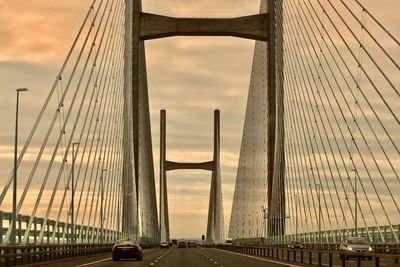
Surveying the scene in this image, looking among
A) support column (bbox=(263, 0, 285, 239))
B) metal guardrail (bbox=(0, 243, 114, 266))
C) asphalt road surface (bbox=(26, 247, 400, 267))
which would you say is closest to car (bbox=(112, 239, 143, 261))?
asphalt road surface (bbox=(26, 247, 400, 267))

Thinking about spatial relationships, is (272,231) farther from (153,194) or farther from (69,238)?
(153,194)

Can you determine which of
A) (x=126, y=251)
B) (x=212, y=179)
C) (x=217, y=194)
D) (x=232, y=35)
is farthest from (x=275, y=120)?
(x=212, y=179)

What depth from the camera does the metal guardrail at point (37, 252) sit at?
111 feet

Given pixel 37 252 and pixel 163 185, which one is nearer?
pixel 37 252

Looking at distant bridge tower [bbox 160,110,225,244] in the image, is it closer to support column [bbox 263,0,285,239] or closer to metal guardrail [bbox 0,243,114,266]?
support column [bbox 263,0,285,239]

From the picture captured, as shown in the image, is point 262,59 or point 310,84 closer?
point 310,84

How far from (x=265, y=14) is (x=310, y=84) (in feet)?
57.5

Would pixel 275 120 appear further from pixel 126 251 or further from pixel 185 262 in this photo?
pixel 185 262

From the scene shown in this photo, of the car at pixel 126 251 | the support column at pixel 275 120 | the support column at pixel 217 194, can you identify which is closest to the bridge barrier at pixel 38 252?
the car at pixel 126 251

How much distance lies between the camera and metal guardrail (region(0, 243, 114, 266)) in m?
33.9

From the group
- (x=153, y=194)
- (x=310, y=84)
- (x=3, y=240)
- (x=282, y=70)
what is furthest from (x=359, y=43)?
(x=153, y=194)

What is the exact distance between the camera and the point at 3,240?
37125mm

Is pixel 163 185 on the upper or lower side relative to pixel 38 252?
upper

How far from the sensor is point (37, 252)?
3956 centimetres
